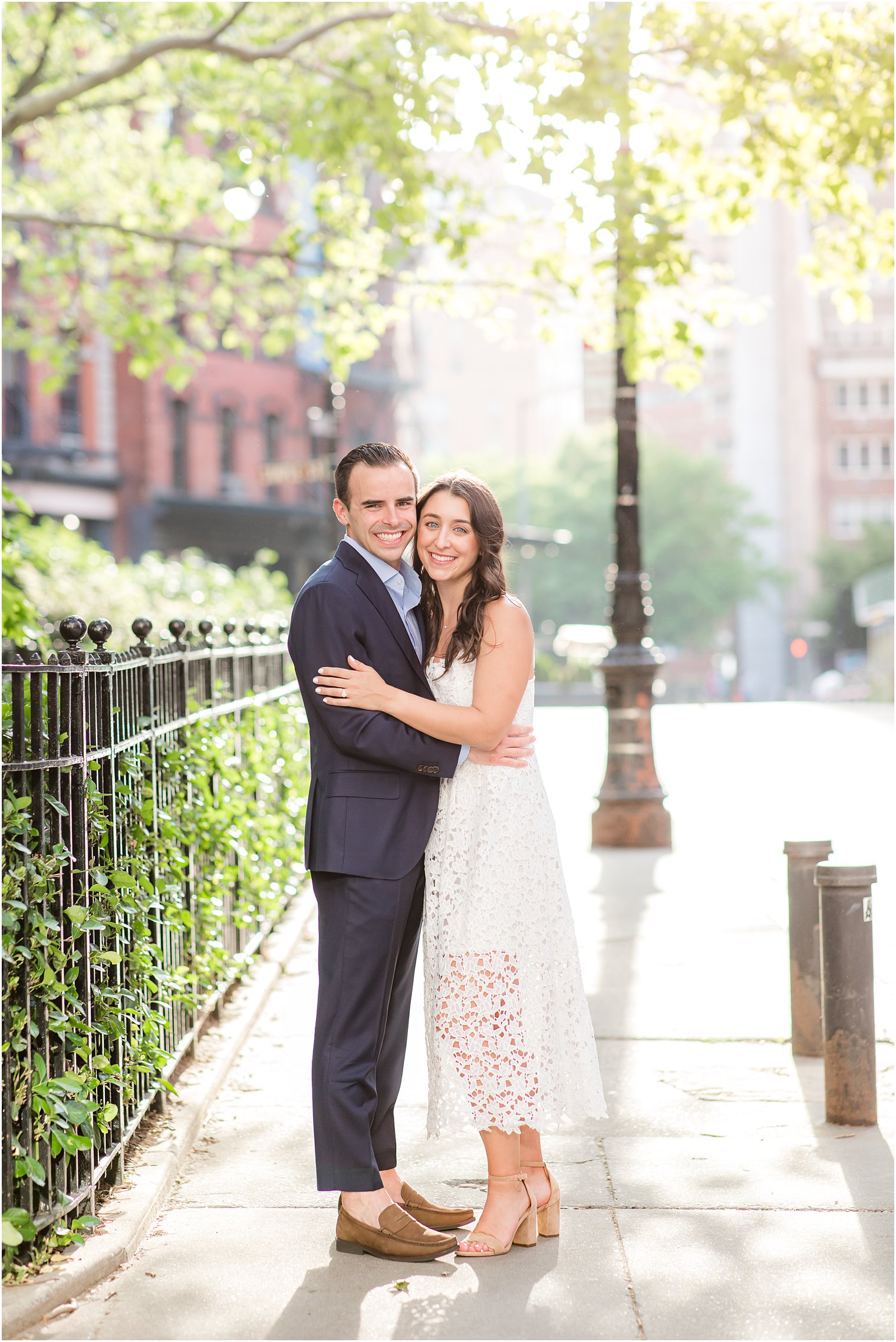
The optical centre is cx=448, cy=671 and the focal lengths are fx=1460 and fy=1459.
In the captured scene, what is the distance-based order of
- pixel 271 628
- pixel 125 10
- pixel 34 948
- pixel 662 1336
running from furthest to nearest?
pixel 125 10 → pixel 271 628 → pixel 34 948 → pixel 662 1336

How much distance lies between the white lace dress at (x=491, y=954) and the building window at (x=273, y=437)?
3818 centimetres

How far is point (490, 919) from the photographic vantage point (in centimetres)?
389

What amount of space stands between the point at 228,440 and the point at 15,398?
26.6 feet

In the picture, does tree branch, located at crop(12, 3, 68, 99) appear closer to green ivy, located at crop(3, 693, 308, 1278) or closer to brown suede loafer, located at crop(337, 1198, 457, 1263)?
green ivy, located at crop(3, 693, 308, 1278)

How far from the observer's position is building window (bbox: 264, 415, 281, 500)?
41.5 metres

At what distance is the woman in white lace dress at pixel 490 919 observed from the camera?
388cm

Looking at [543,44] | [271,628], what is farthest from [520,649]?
[543,44]

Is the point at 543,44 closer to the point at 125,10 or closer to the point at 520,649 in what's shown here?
the point at 125,10

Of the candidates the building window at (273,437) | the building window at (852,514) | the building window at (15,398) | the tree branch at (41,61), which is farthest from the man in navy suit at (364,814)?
the building window at (852,514)

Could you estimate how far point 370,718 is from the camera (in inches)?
146

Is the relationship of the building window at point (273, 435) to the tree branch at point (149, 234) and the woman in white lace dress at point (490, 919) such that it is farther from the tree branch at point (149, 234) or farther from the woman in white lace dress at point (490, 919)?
the woman in white lace dress at point (490, 919)

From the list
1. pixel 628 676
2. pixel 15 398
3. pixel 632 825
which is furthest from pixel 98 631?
pixel 15 398

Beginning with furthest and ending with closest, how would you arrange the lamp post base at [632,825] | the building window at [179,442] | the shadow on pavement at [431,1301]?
the building window at [179,442], the lamp post base at [632,825], the shadow on pavement at [431,1301]

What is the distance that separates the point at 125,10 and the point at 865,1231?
1274 cm
